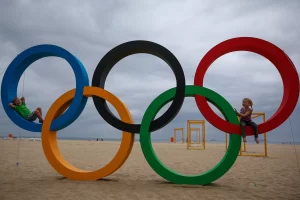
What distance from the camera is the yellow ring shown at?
7.78m

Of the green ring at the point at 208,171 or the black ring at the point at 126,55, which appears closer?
the green ring at the point at 208,171

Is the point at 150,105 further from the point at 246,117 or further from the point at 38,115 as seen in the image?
the point at 38,115

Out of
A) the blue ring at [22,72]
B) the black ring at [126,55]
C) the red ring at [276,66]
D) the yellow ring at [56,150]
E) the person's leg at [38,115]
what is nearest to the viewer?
the red ring at [276,66]

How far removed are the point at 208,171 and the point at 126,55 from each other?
431 centimetres

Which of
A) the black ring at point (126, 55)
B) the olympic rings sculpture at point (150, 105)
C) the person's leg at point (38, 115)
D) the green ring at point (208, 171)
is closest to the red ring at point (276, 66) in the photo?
the olympic rings sculpture at point (150, 105)

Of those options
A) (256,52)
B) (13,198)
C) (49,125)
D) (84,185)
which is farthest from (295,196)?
(49,125)

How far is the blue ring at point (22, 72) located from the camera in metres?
8.20

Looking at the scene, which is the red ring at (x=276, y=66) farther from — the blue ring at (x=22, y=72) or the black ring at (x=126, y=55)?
the blue ring at (x=22, y=72)

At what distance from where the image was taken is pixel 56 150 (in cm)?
844

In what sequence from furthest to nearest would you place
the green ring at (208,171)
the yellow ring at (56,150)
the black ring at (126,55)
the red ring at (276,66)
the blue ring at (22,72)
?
1. the blue ring at (22,72)
2. the yellow ring at (56,150)
3. the black ring at (126,55)
4. the green ring at (208,171)
5. the red ring at (276,66)

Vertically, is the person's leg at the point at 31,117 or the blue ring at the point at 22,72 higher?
the blue ring at the point at 22,72

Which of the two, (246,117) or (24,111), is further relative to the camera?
(24,111)

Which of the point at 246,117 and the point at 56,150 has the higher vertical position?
the point at 246,117

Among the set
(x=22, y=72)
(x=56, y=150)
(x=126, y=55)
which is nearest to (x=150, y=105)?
(x=126, y=55)
